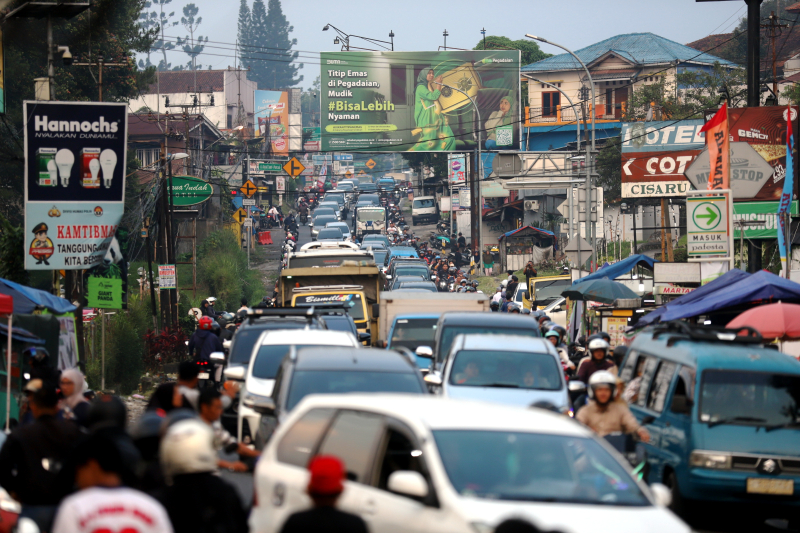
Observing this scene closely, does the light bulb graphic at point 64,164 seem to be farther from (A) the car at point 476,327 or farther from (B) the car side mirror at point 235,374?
(B) the car side mirror at point 235,374

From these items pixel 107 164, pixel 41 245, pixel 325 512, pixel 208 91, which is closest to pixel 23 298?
pixel 41 245

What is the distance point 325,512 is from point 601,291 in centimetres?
1891

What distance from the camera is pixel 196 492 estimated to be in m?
5.16

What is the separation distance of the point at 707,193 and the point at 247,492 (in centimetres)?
1437

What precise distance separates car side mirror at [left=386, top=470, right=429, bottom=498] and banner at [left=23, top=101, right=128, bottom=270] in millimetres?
13316

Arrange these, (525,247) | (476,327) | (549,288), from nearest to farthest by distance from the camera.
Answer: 1. (476,327)
2. (549,288)
3. (525,247)

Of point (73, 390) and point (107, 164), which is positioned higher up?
point (107, 164)

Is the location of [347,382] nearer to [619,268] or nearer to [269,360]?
[269,360]

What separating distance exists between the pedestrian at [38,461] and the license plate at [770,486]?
6138mm

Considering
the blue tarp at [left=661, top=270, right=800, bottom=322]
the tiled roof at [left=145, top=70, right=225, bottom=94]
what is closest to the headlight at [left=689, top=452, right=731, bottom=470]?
the blue tarp at [left=661, top=270, right=800, bottom=322]

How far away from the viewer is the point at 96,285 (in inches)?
785

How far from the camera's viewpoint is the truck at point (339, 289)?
23.4m

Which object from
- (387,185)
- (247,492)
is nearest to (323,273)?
(247,492)

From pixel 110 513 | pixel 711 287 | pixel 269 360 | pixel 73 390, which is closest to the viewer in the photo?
pixel 110 513
